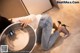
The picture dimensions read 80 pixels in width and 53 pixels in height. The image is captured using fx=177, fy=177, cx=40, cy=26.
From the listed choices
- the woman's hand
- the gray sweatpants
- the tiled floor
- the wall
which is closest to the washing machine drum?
the woman's hand

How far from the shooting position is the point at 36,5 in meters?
2.76

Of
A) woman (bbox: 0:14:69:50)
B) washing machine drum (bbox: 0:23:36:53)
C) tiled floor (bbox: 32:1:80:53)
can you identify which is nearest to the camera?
washing machine drum (bbox: 0:23:36:53)

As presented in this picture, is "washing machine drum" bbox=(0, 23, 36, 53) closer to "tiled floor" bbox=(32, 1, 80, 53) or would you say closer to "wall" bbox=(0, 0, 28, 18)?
"tiled floor" bbox=(32, 1, 80, 53)

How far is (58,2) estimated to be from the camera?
2980 millimetres

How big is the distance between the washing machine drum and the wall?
A: 0.83 meters

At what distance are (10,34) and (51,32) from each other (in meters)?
0.65

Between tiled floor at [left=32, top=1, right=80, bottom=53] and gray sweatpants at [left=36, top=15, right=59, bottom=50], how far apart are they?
0.25 ft

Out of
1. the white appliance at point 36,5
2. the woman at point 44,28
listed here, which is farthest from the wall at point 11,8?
the woman at point 44,28

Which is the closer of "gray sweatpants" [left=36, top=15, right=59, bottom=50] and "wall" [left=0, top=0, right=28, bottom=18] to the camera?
"gray sweatpants" [left=36, top=15, right=59, bottom=50]

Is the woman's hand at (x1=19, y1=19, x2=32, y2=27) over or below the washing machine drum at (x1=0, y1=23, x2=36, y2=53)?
over

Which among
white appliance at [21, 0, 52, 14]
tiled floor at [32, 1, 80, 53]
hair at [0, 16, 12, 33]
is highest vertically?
hair at [0, 16, 12, 33]

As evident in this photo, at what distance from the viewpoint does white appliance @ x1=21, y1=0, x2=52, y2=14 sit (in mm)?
2638

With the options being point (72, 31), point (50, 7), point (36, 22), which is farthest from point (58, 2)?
point (36, 22)

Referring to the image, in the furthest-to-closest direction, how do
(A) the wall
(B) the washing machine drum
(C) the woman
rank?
(A) the wall → (C) the woman → (B) the washing machine drum
